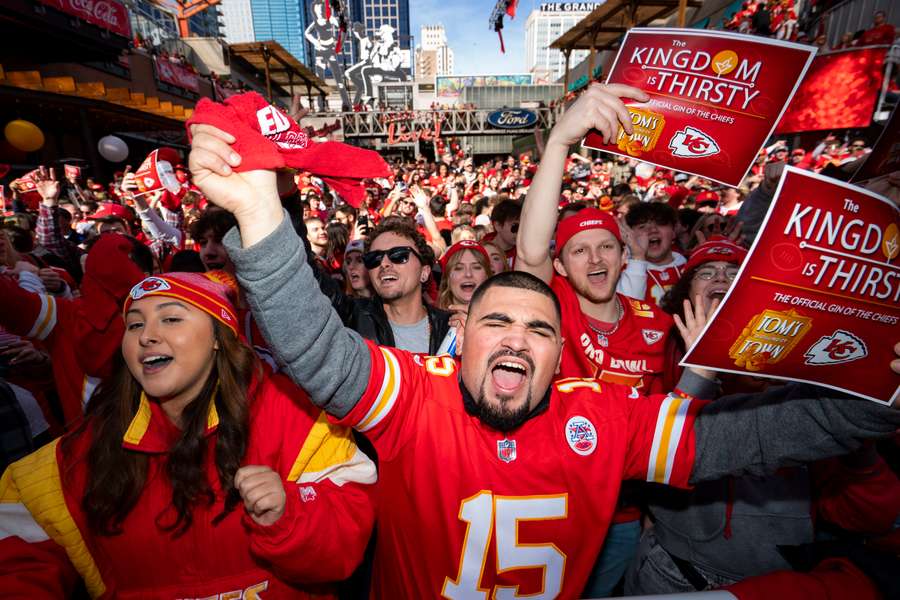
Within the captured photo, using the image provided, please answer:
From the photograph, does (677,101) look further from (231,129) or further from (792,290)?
(231,129)

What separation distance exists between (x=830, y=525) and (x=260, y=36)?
208330 mm

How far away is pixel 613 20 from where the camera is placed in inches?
819

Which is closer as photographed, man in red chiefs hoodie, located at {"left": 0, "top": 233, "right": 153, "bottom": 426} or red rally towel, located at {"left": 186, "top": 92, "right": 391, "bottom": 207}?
red rally towel, located at {"left": 186, "top": 92, "right": 391, "bottom": 207}

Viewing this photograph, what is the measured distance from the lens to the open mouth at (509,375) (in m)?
1.65

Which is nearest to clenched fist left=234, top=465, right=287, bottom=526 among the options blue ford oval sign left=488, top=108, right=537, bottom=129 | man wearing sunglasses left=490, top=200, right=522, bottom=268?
man wearing sunglasses left=490, top=200, right=522, bottom=268

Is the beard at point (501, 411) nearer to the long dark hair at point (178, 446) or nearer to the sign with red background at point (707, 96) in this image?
the long dark hair at point (178, 446)

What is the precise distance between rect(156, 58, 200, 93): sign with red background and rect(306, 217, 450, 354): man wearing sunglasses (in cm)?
2868

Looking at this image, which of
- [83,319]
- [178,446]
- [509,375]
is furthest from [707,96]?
[83,319]

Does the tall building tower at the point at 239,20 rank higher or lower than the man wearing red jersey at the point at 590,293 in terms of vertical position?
higher

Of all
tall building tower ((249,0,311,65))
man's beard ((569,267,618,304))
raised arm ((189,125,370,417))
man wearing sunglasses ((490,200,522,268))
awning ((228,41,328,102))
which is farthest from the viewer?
tall building tower ((249,0,311,65))

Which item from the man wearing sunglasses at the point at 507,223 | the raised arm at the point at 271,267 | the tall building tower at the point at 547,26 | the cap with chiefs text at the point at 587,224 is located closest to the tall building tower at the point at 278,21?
the tall building tower at the point at 547,26

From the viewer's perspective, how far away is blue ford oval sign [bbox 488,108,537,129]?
37.4m

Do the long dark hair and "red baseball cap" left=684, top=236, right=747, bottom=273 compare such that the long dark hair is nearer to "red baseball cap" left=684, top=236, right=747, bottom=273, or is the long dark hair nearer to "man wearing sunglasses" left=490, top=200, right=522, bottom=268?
"red baseball cap" left=684, top=236, right=747, bottom=273

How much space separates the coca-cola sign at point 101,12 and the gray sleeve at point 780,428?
72.8 feet
